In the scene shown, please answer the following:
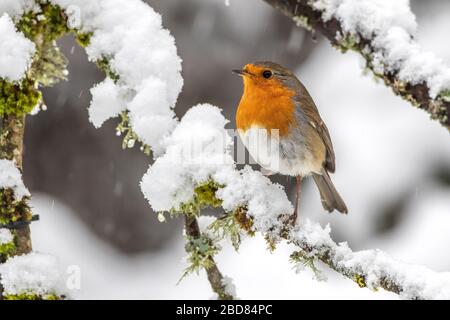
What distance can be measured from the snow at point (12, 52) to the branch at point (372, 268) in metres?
1.15

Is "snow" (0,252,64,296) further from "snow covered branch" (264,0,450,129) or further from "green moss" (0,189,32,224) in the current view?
"snow covered branch" (264,0,450,129)

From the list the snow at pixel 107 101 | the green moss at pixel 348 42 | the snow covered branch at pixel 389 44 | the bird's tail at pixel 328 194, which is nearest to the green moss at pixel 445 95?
the snow covered branch at pixel 389 44

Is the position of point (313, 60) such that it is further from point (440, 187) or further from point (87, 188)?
point (87, 188)

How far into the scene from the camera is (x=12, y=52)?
2.10 m

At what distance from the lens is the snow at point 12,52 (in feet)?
6.85

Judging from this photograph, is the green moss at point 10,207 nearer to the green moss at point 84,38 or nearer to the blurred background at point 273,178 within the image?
the green moss at point 84,38

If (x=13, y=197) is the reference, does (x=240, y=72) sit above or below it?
above

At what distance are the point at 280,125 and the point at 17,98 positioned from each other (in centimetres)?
139

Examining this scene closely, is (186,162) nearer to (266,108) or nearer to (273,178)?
(266,108)

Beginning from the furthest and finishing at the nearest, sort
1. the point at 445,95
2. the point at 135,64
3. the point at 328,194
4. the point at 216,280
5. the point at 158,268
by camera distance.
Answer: the point at 158,268 < the point at 328,194 < the point at 216,280 < the point at 135,64 < the point at 445,95

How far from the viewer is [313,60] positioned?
22.7 feet

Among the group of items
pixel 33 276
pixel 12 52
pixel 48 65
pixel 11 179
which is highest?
pixel 48 65

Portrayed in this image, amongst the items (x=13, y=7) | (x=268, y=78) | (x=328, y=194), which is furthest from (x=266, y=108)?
(x=13, y=7)
